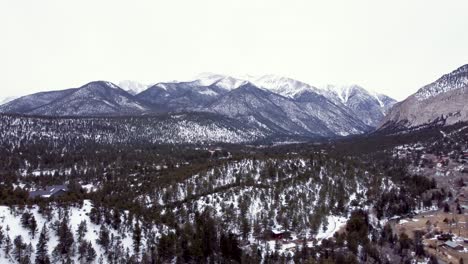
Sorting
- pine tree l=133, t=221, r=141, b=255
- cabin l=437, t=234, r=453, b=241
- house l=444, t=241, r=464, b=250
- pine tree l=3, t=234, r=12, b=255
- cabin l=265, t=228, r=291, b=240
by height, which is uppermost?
pine tree l=3, t=234, r=12, b=255

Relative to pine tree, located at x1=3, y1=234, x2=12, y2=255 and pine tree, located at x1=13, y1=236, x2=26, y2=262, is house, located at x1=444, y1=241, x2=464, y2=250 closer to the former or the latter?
pine tree, located at x1=13, y1=236, x2=26, y2=262

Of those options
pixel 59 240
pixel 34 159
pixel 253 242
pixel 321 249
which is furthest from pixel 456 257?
pixel 34 159

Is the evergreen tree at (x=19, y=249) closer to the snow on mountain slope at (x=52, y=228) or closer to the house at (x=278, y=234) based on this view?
the snow on mountain slope at (x=52, y=228)

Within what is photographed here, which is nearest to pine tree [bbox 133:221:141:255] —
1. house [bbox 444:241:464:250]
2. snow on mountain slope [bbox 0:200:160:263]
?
snow on mountain slope [bbox 0:200:160:263]

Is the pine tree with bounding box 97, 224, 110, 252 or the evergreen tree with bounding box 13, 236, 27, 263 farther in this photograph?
the pine tree with bounding box 97, 224, 110, 252

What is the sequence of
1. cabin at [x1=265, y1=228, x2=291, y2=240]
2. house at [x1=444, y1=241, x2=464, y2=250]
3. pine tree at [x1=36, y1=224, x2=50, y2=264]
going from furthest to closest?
cabin at [x1=265, y1=228, x2=291, y2=240] → house at [x1=444, y1=241, x2=464, y2=250] → pine tree at [x1=36, y1=224, x2=50, y2=264]

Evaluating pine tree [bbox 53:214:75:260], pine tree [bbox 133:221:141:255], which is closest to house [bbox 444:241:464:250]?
pine tree [bbox 133:221:141:255]

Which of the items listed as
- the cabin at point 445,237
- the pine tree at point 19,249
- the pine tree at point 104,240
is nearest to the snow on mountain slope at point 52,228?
the pine tree at point 104,240

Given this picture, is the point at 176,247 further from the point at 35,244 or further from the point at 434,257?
the point at 434,257

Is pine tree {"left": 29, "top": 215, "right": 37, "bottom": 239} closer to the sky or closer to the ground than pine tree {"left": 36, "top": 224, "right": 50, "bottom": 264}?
closer to the sky

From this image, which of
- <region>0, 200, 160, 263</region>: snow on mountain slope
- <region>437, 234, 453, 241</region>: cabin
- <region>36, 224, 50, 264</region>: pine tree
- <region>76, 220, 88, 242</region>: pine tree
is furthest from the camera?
<region>437, 234, 453, 241</region>: cabin

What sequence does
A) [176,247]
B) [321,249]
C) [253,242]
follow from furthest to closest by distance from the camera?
[253,242] < [321,249] < [176,247]
